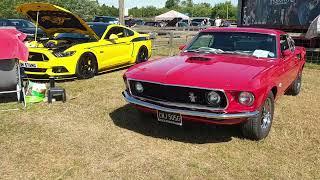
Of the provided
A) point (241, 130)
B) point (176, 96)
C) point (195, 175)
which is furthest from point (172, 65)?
point (195, 175)

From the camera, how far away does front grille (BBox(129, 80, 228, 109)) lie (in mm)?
4871

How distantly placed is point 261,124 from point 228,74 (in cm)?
87

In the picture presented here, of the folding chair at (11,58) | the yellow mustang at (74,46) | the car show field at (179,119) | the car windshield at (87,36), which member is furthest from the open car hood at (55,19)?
the folding chair at (11,58)

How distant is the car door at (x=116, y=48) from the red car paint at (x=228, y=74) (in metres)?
4.32

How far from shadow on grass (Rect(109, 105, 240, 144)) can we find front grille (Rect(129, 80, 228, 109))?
58 centimetres

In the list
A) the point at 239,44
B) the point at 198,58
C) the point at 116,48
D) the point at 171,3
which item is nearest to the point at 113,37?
the point at 116,48

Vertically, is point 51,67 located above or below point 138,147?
above

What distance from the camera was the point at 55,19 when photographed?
33.2ft

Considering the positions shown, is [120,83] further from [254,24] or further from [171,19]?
[171,19]

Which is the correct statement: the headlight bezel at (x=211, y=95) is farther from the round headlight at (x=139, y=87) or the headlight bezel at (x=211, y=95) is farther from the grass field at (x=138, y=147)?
the round headlight at (x=139, y=87)

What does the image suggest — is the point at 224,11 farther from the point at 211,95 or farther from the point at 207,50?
the point at 211,95

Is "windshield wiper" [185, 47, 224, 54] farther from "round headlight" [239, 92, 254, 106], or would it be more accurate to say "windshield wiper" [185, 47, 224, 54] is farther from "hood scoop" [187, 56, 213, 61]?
"round headlight" [239, 92, 254, 106]

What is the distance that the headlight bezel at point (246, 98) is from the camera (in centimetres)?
477

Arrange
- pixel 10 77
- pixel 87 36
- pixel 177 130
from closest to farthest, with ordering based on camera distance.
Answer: pixel 177 130 → pixel 10 77 → pixel 87 36
